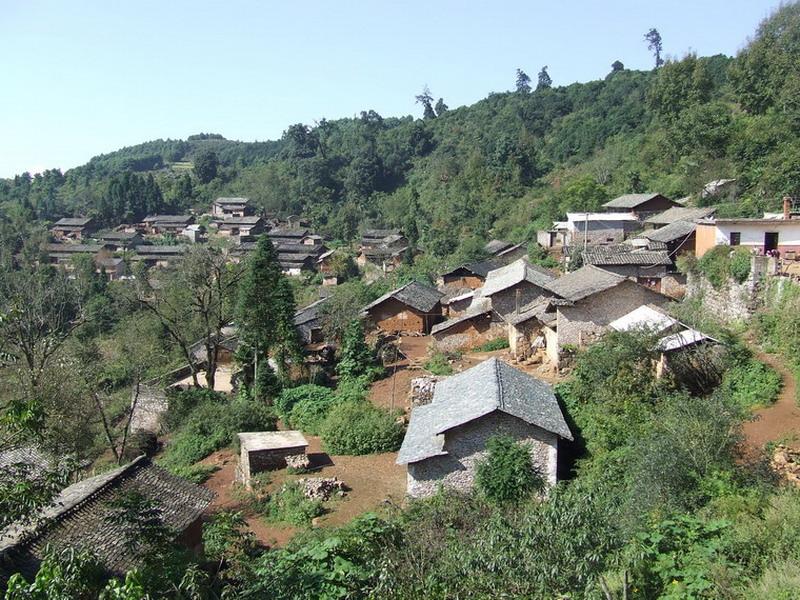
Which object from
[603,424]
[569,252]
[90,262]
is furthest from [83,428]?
[90,262]

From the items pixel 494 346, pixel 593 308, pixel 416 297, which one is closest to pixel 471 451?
pixel 593 308

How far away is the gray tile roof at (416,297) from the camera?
3350 cm

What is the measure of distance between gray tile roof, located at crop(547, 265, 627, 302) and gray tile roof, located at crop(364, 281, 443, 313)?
347 inches

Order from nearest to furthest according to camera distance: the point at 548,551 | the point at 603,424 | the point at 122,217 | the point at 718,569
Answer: the point at 548,551 < the point at 718,569 < the point at 603,424 < the point at 122,217

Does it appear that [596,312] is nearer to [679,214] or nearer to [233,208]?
[679,214]

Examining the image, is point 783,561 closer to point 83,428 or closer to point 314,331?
point 83,428

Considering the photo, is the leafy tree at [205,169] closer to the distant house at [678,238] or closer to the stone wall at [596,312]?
the distant house at [678,238]

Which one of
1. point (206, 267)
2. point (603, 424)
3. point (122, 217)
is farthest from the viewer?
point (122, 217)

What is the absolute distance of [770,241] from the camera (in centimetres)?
2298

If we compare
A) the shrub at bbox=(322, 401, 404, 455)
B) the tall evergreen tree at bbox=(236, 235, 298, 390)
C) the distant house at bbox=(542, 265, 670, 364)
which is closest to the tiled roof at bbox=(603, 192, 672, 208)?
the distant house at bbox=(542, 265, 670, 364)

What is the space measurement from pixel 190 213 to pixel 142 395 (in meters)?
67.1

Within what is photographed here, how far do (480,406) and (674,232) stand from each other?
18.8 m

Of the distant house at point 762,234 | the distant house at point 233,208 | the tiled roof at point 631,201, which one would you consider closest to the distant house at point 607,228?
the tiled roof at point 631,201

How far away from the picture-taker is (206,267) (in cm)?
2844
